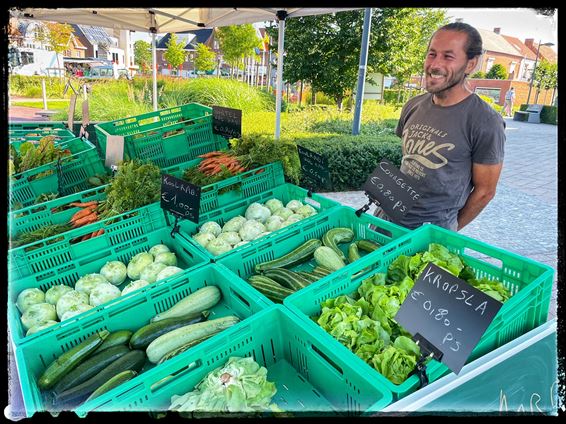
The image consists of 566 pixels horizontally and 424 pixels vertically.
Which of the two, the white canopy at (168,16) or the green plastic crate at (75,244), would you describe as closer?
the green plastic crate at (75,244)

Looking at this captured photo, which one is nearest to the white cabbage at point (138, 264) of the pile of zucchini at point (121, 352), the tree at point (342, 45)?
the pile of zucchini at point (121, 352)

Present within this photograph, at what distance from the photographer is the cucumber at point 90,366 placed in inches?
70.9

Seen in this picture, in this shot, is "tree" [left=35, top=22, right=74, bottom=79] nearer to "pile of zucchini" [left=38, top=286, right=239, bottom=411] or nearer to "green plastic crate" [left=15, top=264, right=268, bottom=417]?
"green plastic crate" [left=15, top=264, right=268, bottom=417]

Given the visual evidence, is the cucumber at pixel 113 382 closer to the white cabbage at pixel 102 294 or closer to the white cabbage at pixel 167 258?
the white cabbage at pixel 102 294

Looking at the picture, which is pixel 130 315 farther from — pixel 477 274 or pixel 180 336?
pixel 477 274

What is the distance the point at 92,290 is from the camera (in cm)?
238

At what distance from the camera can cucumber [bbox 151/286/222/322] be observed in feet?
7.07

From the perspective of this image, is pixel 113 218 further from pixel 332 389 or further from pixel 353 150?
pixel 353 150

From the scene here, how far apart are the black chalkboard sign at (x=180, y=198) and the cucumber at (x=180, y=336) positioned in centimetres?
77

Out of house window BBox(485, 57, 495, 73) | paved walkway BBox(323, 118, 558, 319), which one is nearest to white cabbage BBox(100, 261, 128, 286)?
paved walkway BBox(323, 118, 558, 319)

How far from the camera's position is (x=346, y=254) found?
279cm

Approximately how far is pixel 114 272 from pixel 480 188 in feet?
8.08

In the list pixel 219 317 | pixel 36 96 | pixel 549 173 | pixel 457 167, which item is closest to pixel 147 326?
pixel 219 317
